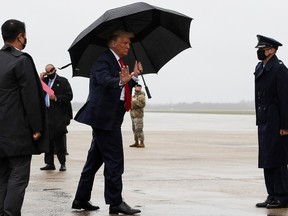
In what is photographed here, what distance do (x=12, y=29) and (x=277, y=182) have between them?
3.63m

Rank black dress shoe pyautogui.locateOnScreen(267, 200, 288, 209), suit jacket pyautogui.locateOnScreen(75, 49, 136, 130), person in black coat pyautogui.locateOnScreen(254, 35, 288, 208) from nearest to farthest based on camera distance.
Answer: suit jacket pyautogui.locateOnScreen(75, 49, 136, 130) → black dress shoe pyautogui.locateOnScreen(267, 200, 288, 209) → person in black coat pyautogui.locateOnScreen(254, 35, 288, 208)

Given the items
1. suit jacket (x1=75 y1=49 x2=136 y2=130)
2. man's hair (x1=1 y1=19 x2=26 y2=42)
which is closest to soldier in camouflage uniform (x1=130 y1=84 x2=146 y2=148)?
suit jacket (x1=75 y1=49 x2=136 y2=130)

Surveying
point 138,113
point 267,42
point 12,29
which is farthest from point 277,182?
point 138,113

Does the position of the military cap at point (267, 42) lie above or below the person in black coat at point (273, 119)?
above

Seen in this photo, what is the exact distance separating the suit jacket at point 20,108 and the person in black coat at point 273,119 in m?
3.02

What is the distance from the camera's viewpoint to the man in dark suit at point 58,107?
1321cm

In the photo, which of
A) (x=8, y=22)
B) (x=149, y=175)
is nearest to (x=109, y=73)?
(x=8, y=22)

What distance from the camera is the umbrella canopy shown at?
8.38 metres

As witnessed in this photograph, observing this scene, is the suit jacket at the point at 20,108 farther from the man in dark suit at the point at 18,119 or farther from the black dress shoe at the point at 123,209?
the black dress shoe at the point at 123,209

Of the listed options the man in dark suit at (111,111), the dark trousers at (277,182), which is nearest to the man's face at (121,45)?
the man in dark suit at (111,111)

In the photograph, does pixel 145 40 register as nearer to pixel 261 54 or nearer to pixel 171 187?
pixel 261 54

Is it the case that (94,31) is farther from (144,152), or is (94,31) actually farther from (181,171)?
(144,152)

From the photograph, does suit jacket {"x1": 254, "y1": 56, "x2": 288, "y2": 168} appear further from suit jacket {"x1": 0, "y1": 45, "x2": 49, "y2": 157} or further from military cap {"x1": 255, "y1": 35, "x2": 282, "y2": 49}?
suit jacket {"x1": 0, "y1": 45, "x2": 49, "y2": 157}

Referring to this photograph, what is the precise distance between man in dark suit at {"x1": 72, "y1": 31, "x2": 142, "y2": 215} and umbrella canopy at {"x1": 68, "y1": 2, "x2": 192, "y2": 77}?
20 cm
